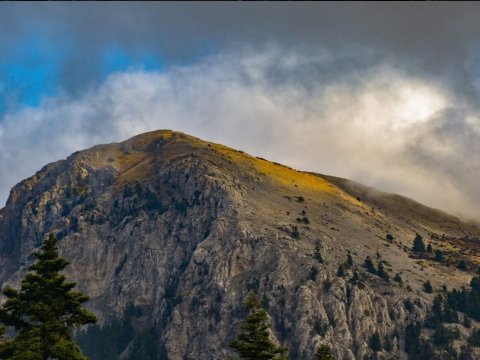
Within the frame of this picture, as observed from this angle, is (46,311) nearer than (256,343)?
Yes

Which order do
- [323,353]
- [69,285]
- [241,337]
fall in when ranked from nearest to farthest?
[69,285]
[241,337]
[323,353]

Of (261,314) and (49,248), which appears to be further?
(261,314)

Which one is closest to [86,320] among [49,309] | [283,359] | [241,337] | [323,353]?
[49,309]

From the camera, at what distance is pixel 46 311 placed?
5881 cm

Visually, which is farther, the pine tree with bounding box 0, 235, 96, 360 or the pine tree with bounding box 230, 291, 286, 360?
the pine tree with bounding box 230, 291, 286, 360

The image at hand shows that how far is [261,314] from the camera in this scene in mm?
66625

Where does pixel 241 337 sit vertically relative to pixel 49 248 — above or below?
below

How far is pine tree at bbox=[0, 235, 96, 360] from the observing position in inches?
2281

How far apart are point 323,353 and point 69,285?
114 feet

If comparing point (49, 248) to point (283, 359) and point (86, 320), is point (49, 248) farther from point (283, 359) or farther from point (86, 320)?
point (283, 359)

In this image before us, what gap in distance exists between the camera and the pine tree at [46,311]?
190 feet

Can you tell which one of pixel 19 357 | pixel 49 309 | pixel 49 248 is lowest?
pixel 19 357

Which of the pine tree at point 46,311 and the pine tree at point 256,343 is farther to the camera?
the pine tree at point 256,343

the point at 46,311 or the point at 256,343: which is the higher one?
the point at 256,343
